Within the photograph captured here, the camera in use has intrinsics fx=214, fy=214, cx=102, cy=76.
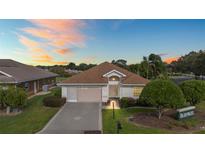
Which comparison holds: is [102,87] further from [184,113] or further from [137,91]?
[184,113]

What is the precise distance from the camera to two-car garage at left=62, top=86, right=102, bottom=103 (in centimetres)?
1778

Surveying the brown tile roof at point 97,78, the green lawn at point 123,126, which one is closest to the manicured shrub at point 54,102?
the brown tile roof at point 97,78

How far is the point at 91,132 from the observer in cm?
1045

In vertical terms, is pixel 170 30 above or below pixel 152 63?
above

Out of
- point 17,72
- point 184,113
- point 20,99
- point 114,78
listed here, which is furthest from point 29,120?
point 184,113

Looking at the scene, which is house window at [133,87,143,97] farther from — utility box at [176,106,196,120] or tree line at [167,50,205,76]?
tree line at [167,50,205,76]

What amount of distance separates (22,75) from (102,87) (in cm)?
777

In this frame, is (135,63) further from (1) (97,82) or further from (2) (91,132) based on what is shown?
(2) (91,132)

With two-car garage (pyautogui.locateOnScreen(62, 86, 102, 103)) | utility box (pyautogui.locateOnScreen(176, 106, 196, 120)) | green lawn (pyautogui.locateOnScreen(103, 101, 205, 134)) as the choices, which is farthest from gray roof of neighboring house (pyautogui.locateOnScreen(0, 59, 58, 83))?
utility box (pyautogui.locateOnScreen(176, 106, 196, 120))

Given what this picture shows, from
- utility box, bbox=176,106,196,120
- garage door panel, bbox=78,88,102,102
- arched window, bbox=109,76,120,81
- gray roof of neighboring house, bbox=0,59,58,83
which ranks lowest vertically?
utility box, bbox=176,106,196,120
